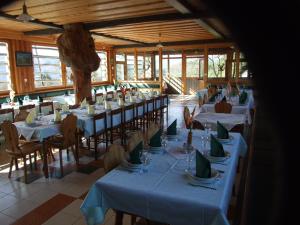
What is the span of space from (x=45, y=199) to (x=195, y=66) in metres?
13.9

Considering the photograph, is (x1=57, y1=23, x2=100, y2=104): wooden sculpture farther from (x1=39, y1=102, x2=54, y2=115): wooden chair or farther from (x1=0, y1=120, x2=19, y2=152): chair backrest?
(x1=0, y1=120, x2=19, y2=152): chair backrest

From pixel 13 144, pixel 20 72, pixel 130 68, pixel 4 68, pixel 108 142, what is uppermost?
pixel 130 68

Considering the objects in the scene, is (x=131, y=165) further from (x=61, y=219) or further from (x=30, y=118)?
(x=30, y=118)

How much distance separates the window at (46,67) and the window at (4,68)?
3.48 ft

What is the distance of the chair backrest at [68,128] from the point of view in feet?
13.7

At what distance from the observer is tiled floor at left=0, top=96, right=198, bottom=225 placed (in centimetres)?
298

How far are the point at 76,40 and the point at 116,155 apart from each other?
4693 millimetres

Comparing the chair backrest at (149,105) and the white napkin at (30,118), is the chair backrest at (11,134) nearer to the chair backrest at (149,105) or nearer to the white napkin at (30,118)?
the white napkin at (30,118)

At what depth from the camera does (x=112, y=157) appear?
2521mm

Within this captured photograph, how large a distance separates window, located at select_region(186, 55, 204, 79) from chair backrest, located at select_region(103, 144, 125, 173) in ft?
45.3

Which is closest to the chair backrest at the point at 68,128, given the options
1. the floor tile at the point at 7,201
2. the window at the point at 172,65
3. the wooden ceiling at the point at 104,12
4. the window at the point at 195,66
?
the floor tile at the point at 7,201

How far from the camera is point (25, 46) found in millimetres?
8547

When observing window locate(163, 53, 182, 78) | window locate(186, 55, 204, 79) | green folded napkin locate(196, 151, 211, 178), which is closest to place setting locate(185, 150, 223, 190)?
green folded napkin locate(196, 151, 211, 178)

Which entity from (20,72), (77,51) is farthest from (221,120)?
(20,72)
